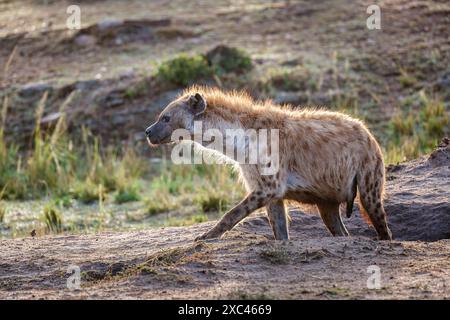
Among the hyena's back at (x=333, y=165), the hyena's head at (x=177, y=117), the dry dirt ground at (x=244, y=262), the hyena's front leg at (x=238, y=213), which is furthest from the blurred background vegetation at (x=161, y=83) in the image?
the hyena's front leg at (x=238, y=213)

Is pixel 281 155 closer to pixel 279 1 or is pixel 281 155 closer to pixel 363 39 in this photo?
pixel 363 39

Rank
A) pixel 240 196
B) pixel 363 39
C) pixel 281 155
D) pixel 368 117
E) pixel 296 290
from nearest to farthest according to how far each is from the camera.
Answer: pixel 296 290 → pixel 281 155 → pixel 240 196 → pixel 368 117 → pixel 363 39

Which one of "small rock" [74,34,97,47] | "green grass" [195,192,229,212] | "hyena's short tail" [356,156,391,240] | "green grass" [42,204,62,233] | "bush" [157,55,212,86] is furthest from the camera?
"small rock" [74,34,97,47]

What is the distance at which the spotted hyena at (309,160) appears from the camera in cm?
769

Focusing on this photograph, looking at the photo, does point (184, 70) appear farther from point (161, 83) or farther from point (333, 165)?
point (333, 165)

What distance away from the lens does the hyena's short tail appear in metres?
7.80

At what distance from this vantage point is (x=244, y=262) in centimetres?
673

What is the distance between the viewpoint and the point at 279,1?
16375mm

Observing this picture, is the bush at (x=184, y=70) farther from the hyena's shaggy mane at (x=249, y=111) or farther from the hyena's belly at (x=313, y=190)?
the hyena's belly at (x=313, y=190)

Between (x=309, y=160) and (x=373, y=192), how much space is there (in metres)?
0.55

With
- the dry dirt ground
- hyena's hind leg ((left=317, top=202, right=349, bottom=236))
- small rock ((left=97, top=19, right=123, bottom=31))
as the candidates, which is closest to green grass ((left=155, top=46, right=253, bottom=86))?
small rock ((left=97, top=19, right=123, bottom=31))

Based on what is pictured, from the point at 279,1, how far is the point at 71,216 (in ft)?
21.7

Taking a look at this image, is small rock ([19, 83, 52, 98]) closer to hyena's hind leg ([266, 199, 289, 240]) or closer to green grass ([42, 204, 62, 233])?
green grass ([42, 204, 62, 233])

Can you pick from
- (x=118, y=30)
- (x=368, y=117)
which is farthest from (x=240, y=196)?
(x=118, y=30)
